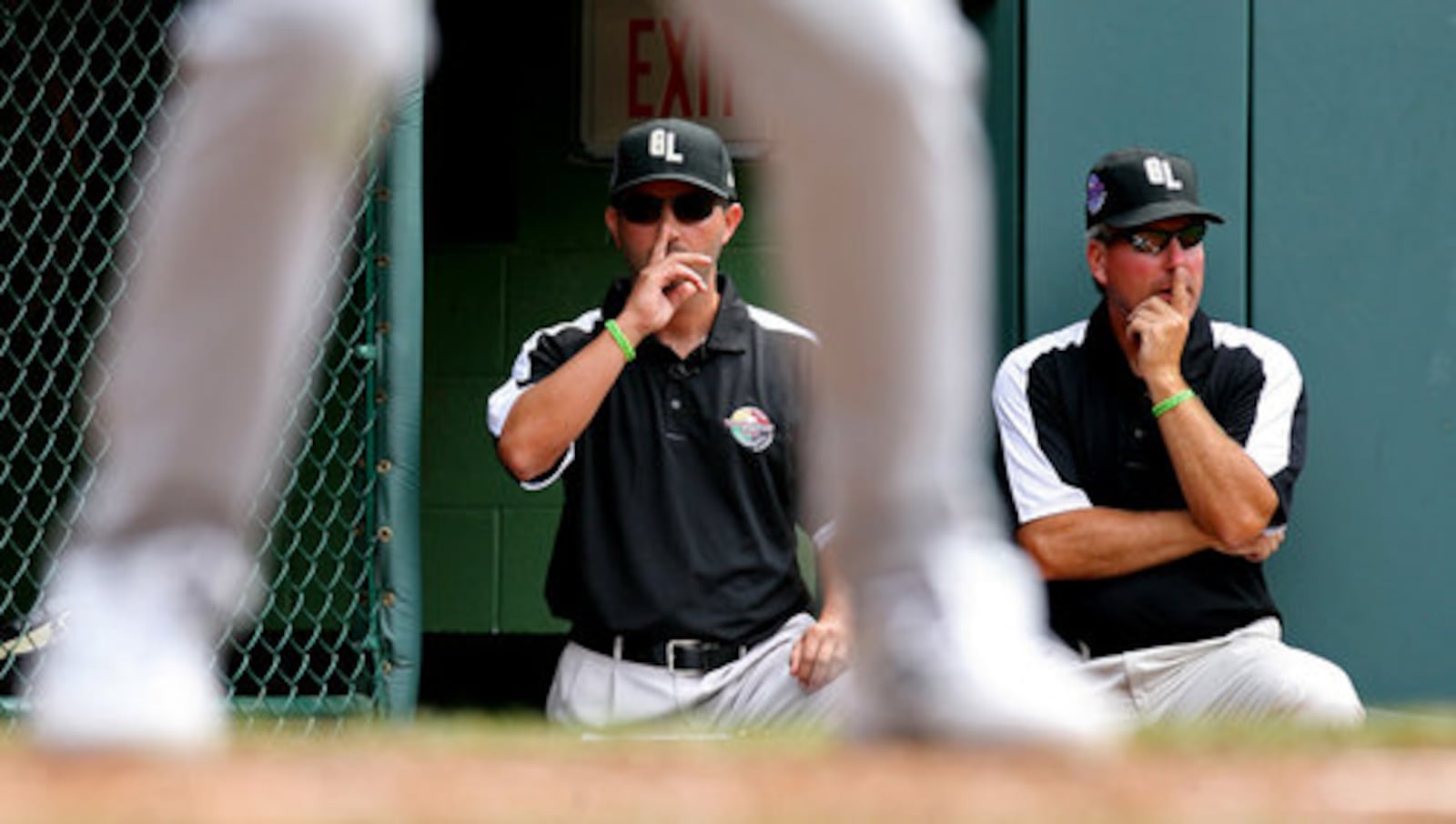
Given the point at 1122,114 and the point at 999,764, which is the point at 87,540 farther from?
the point at 1122,114

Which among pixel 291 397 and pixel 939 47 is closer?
pixel 939 47

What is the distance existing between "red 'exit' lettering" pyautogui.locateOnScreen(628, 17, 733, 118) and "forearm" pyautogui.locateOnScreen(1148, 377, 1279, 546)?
7.19ft

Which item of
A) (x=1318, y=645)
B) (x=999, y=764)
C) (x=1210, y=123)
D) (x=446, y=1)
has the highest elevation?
(x=446, y=1)

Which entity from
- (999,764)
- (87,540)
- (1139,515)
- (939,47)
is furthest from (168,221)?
(1139,515)

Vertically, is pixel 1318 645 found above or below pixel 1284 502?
below

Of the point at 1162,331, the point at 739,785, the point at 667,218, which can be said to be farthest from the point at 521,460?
the point at 739,785

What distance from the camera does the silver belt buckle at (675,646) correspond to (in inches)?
158

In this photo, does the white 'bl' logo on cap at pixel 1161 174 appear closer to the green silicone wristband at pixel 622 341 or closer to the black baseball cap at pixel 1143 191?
the black baseball cap at pixel 1143 191

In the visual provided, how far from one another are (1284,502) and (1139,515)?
0.28 meters

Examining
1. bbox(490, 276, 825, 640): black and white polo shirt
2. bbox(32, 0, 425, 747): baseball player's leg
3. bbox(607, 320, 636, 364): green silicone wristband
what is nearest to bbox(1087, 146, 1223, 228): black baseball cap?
bbox(490, 276, 825, 640): black and white polo shirt

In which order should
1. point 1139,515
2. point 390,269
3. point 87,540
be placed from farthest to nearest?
point 390,269, point 1139,515, point 87,540

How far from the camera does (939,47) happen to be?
1.66 metres

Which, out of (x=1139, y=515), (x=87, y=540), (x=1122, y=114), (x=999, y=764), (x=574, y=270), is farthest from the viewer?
(x=574, y=270)

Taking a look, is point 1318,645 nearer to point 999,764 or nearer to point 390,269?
point 390,269
